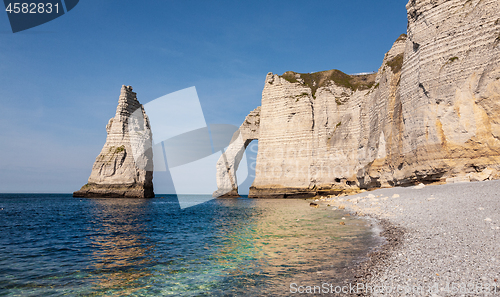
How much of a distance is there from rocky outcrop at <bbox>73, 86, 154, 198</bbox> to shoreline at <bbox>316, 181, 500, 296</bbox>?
52.4 m

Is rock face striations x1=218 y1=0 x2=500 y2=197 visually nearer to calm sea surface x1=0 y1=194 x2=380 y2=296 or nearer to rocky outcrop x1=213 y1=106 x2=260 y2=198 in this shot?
calm sea surface x1=0 y1=194 x2=380 y2=296

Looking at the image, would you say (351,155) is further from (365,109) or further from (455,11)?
(455,11)

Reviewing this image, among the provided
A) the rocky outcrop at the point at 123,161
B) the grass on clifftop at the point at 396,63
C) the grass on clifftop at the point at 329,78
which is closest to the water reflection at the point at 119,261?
the grass on clifftop at the point at 396,63

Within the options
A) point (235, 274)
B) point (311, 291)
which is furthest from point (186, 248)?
point (311, 291)

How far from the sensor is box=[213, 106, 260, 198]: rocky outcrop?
195 ft

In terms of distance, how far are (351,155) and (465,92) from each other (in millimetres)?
23066

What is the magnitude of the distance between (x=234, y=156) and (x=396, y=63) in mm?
39340

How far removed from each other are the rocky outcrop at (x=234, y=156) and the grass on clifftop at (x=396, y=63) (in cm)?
3271

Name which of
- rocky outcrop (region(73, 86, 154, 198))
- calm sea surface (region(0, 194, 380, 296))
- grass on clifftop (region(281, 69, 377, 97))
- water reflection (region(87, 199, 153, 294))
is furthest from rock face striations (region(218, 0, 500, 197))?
rocky outcrop (region(73, 86, 154, 198))

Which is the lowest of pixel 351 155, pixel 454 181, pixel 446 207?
pixel 446 207

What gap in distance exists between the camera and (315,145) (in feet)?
150

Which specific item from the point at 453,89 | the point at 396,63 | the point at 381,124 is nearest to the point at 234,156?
the point at 381,124

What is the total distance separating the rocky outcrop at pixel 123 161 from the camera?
2116 inches

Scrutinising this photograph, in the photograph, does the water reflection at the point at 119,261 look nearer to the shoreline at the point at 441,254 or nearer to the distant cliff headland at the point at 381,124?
the shoreline at the point at 441,254
